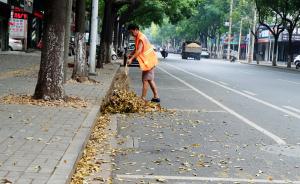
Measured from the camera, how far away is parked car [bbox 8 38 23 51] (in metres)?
40.9

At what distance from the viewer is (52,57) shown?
11.0m

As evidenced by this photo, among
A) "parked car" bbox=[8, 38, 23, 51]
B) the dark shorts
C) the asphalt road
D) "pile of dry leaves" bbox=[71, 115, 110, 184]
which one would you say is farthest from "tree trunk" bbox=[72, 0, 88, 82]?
"parked car" bbox=[8, 38, 23, 51]

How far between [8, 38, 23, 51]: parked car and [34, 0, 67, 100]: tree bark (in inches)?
1191

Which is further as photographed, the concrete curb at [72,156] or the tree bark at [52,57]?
the tree bark at [52,57]

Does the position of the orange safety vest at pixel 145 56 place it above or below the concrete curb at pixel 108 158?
above

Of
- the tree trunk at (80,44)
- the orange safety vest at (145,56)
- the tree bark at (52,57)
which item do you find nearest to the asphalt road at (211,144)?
the orange safety vest at (145,56)

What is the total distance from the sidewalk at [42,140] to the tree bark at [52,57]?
2.71ft

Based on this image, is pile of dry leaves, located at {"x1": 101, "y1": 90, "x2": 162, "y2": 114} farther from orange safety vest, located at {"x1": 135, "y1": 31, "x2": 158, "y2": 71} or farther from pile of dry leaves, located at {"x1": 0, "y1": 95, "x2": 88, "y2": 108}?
orange safety vest, located at {"x1": 135, "y1": 31, "x2": 158, "y2": 71}

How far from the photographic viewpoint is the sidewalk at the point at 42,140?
17.4 feet

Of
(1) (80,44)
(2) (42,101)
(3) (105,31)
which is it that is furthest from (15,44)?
(2) (42,101)

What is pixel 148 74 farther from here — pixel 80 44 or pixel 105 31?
pixel 105 31

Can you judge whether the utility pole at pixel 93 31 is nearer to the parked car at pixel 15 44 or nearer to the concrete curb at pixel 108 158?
the concrete curb at pixel 108 158

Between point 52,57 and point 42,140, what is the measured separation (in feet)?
13.9

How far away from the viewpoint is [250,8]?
220ft
